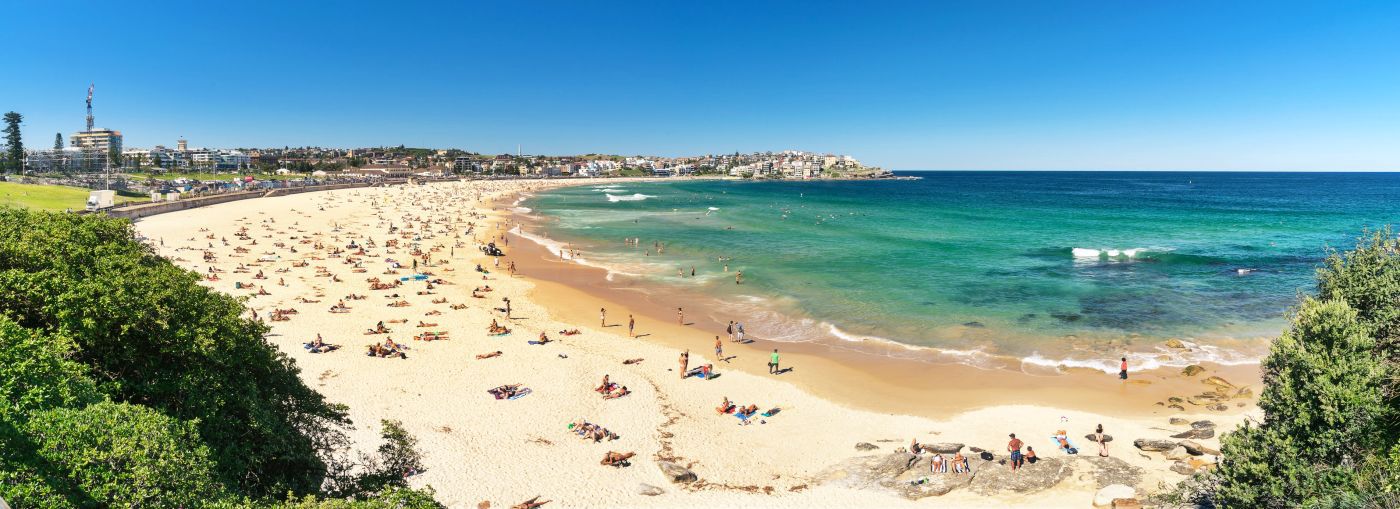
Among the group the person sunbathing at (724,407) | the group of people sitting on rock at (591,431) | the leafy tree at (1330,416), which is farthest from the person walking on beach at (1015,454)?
the group of people sitting on rock at (591,431)

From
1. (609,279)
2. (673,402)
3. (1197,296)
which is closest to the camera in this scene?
(673,402)

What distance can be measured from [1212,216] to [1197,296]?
6086 centimetres

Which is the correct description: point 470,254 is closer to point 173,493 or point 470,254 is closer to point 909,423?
point 909,423

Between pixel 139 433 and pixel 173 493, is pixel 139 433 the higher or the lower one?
the higher one

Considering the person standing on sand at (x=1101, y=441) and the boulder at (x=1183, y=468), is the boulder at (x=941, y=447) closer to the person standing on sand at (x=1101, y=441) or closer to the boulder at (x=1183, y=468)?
the person standing on sand at (x=1101, y=441)

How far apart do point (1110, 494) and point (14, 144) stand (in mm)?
154338

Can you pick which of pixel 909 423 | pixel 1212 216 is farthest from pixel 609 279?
pixel 1212 216

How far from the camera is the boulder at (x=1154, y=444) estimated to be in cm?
1482

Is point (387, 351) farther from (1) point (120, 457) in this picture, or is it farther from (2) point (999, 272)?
(2) point (999, 272)

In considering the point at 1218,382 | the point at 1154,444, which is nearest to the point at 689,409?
the point at 1154,444

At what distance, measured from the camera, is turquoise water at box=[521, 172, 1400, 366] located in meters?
25.0

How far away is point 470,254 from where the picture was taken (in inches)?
1727

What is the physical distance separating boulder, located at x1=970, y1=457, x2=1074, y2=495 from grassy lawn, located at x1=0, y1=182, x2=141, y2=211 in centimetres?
6112

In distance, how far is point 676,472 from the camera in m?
13.7
